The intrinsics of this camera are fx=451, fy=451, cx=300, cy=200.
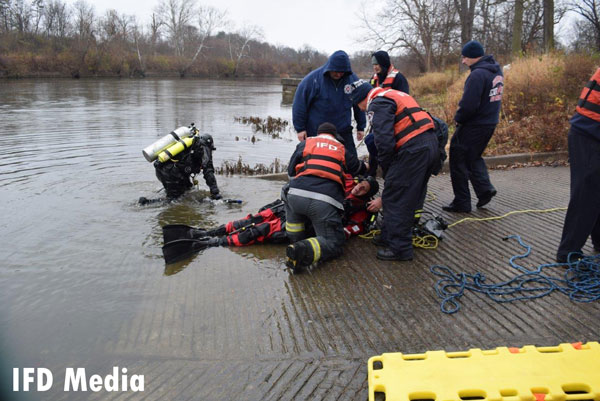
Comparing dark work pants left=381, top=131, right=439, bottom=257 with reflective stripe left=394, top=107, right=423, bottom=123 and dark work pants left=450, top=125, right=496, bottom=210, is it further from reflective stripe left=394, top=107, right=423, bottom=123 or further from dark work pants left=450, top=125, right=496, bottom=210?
dark work pants left=450, top=125, right=496, bottom=210

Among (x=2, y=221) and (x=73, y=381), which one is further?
(x=2, y=221)

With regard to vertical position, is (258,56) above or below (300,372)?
above

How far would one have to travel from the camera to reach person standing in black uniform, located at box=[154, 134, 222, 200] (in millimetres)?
6734

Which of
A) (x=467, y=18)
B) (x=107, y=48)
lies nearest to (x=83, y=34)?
(x=107, y=48)

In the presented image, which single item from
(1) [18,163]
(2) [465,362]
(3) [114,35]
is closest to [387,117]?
(2) [465,362]

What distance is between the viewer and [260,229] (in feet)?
16.2

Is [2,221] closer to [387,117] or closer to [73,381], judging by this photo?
[73,381]

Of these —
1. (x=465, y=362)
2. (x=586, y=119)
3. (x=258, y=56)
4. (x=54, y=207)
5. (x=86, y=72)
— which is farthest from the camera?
(x=258, y=56)

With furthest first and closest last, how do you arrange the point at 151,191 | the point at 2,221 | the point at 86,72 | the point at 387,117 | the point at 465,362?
the point at 86,72
the point at 151,191
the point at 2,221
the point at 387,117
the point at 465,362

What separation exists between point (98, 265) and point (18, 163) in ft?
19.0

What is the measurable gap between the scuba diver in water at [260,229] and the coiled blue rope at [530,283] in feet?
3.91

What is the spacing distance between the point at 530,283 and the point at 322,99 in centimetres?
329

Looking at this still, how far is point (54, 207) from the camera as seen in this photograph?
6.47 m


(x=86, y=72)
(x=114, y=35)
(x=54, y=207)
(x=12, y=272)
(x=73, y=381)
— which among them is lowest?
(x=73, y=381)
